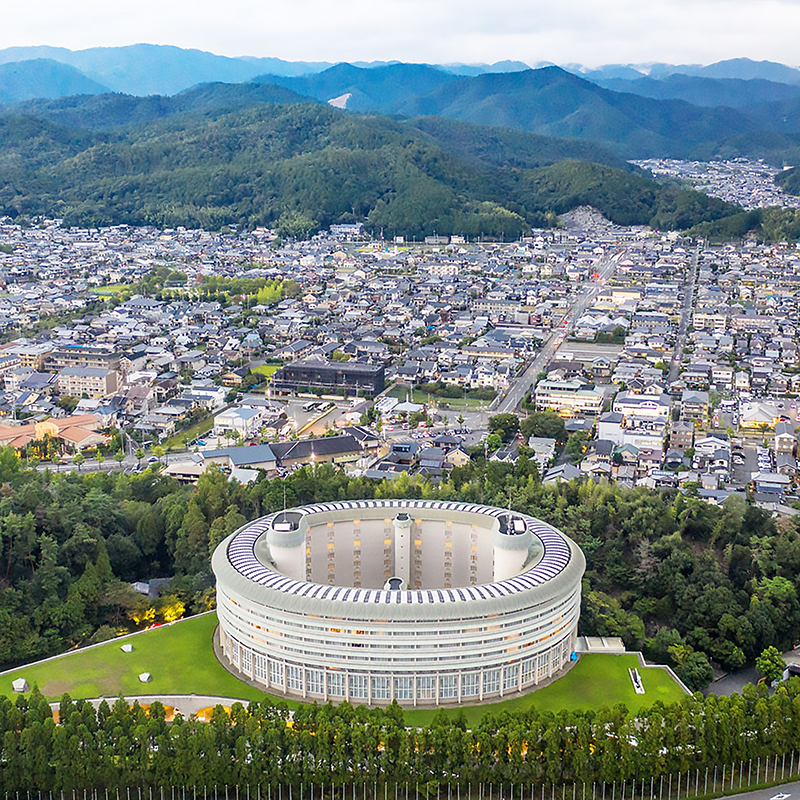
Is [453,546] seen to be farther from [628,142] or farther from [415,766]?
[628,142]

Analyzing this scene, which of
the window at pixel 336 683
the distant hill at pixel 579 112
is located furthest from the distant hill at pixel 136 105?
the window at pixel 336 683

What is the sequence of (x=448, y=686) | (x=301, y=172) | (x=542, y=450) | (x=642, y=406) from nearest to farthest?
(x=448, y=686)
(x=542, y=450)
(x=642, y=406)
(x=301, y=172)

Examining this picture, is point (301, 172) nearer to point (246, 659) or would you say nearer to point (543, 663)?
point (246, 659)

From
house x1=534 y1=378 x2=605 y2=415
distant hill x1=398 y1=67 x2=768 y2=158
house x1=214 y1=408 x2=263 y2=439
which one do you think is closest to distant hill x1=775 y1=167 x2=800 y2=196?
distant hill x1=398 y1=67 x2=768 y2=158

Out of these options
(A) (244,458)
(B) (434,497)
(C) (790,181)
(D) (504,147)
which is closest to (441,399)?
(A) (244,458)

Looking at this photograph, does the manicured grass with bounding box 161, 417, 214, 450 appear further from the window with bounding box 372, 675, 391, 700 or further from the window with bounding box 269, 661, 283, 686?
the window with bounding box 372, 675, 391, 700
